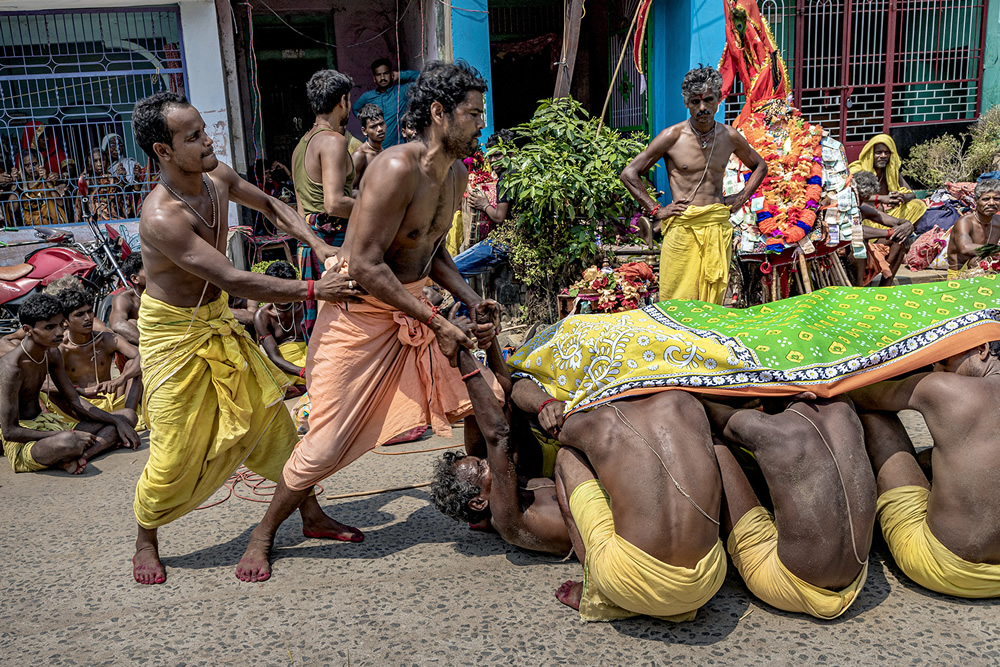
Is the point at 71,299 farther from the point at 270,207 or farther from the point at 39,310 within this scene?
the point at 270,207

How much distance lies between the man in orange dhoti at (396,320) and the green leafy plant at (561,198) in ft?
11.2

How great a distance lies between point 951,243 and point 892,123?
5.92m

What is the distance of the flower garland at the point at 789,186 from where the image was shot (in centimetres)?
652

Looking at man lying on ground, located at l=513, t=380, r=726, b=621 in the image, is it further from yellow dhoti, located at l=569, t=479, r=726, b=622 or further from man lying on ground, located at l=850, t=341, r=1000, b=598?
man lying on ground, located at l=850, t=341, r=1000, b=598

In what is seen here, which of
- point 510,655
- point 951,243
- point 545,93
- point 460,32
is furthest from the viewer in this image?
point 545,93

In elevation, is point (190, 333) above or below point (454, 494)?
above

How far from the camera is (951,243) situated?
679cm

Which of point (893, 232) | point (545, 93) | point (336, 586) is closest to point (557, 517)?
point (336, 586)

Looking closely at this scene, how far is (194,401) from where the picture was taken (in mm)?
3250

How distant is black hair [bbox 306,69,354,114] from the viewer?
5051 mm

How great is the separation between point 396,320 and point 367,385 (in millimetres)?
291

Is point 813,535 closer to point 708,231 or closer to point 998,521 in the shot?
point 998,521

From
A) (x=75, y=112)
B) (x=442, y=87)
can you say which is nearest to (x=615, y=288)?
(x=442, y=87)

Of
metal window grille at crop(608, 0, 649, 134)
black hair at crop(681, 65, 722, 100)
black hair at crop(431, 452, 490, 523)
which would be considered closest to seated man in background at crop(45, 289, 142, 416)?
black hair at crop(431, 452, 490, 523)
